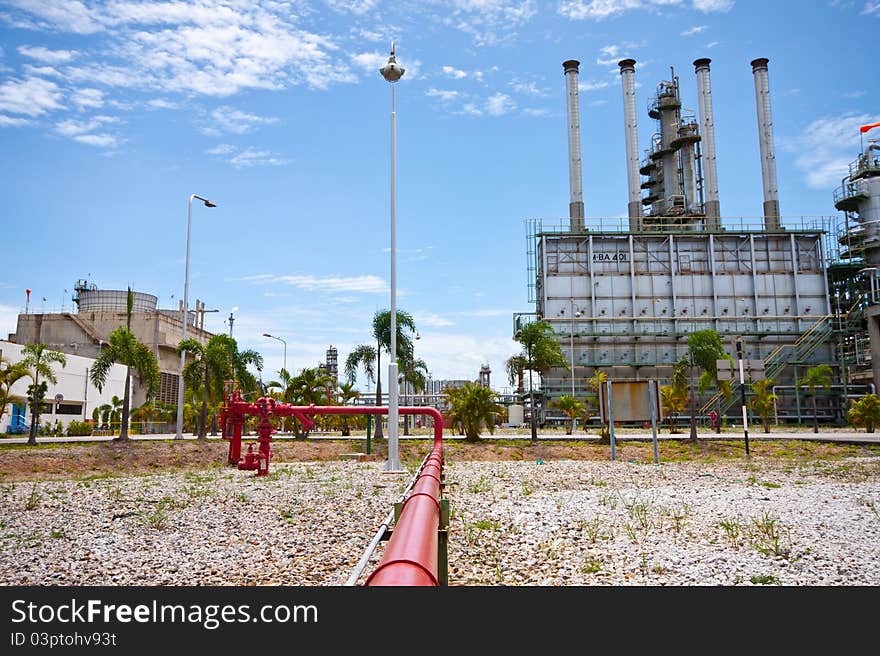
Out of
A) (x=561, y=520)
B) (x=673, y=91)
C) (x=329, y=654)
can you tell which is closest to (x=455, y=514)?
(x=561, y=520)

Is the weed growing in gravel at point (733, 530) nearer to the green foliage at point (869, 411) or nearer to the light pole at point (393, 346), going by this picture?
the light pole at point (393, 346)

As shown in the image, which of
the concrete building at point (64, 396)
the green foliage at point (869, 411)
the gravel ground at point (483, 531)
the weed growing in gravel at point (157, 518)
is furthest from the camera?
the concrete building at point (64, 396)

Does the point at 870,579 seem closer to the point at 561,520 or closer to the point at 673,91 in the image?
the point at 561,520

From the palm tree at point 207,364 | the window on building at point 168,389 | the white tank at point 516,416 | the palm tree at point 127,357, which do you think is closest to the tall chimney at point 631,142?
the white tank at point 516,416

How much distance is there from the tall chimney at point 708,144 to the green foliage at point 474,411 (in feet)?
137

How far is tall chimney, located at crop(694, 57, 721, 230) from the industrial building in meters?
0.11

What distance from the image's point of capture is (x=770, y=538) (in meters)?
8.68

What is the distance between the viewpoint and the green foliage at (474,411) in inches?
1409

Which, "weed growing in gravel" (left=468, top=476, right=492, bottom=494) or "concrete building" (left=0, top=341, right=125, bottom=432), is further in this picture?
"concrete building" (left=0, top=341, right=125, bottom=432)

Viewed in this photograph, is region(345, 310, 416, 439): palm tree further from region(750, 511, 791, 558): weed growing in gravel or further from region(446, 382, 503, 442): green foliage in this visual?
region(750, 511, 791, 558): weed growing in gravel

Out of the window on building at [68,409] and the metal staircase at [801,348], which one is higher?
the metal staircase at [801,348]

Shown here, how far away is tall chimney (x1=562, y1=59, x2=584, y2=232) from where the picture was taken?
65188 millimetres

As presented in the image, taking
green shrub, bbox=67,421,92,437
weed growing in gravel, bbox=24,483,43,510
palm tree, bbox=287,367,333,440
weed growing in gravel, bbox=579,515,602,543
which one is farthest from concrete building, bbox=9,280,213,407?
weed growing in gravel, bbox=579,515,602,543

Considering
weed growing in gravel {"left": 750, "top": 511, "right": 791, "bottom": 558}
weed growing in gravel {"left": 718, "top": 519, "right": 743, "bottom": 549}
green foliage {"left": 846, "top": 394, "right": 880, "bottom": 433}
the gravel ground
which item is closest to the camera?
the gravel ground
